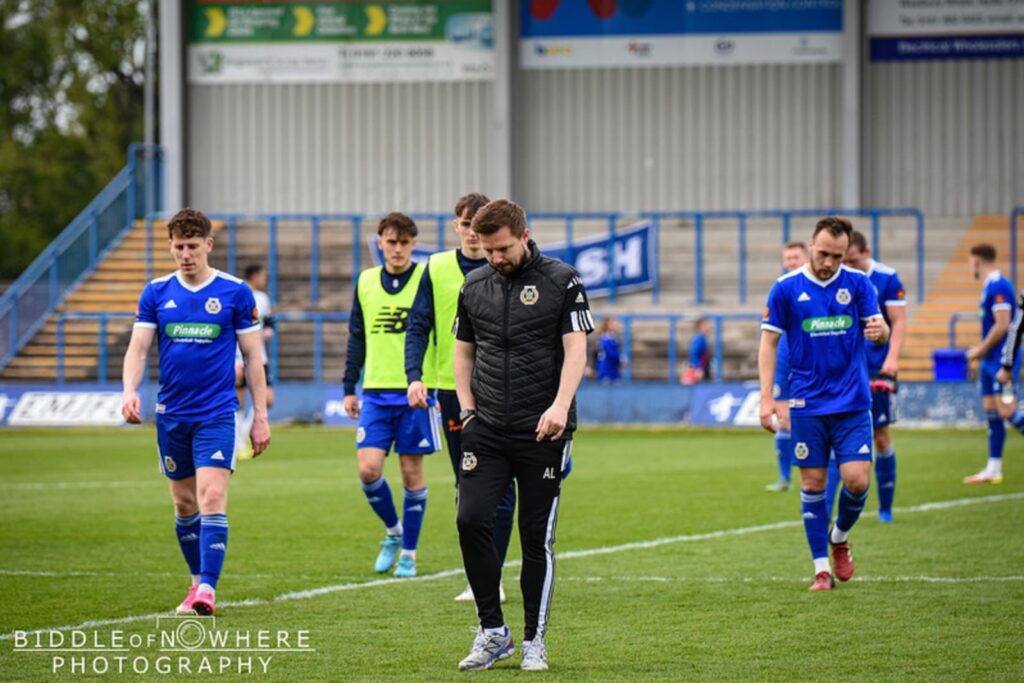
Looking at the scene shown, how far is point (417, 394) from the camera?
969 centimetres

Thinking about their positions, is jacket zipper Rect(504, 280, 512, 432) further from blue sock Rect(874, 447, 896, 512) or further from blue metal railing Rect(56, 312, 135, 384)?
blue metal railing Rect(56, 312, 135, 384)

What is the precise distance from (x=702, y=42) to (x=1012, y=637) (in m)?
30.0

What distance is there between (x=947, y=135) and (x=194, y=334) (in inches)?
1177

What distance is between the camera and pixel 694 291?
116ft

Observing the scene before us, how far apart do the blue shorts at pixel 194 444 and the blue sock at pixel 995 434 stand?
9.76m

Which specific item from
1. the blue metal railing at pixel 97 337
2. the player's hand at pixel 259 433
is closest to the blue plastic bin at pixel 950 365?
the blue metal railing at pixel 97 337

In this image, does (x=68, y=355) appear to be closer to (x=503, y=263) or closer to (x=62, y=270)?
(x=62, y=270)

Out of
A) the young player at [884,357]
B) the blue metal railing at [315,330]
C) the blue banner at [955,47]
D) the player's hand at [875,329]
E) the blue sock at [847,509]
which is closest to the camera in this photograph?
the player's hand at [875,329]

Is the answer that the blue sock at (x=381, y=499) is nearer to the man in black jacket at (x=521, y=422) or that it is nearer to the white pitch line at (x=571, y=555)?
the white pitch line at (x=571, y=555)

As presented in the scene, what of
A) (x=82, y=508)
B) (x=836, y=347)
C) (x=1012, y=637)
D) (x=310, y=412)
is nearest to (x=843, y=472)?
(x=836, y=347)

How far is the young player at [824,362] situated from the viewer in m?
10.1

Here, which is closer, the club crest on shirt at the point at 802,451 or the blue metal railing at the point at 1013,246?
the club crest on shirt at the point at 802,451

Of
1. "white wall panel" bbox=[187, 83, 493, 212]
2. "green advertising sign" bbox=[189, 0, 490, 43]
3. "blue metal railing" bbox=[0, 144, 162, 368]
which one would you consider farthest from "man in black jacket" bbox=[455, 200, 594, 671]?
"green advertising sign" bbox=[189, 0, 490, 43]

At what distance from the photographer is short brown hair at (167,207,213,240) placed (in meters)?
9.16
